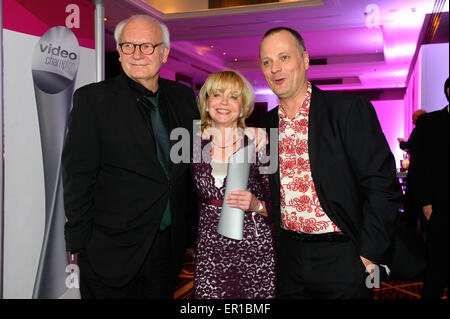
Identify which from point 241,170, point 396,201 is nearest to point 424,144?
point 396,201

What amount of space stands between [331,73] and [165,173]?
11.2 m

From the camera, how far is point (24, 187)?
2.29 metres

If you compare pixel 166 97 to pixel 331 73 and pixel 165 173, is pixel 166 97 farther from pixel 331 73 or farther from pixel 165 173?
pixel 331 73

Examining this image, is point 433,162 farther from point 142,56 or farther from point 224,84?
point 142,56

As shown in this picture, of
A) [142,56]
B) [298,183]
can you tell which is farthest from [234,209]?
[142,56]

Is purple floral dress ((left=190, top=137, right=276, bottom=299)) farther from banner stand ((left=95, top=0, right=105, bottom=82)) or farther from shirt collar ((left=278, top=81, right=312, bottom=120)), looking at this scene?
banner stand ((left=95, top=0, right=105, bottom=82))

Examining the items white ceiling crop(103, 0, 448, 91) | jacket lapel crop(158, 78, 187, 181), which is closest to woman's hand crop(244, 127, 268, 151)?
jacket lapel crop(158, 78, 187, 181)

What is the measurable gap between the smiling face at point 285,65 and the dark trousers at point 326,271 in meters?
0.67

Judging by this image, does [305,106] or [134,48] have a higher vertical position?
[134,48]

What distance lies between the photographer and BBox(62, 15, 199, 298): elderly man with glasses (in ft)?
5.80

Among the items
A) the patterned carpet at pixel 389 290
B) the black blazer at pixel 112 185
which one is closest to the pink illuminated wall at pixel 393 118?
the patterned carpet at pixel 389 290

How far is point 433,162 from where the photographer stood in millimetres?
2828

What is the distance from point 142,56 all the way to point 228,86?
43 cm

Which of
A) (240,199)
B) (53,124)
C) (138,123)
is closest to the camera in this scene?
(240,199)
